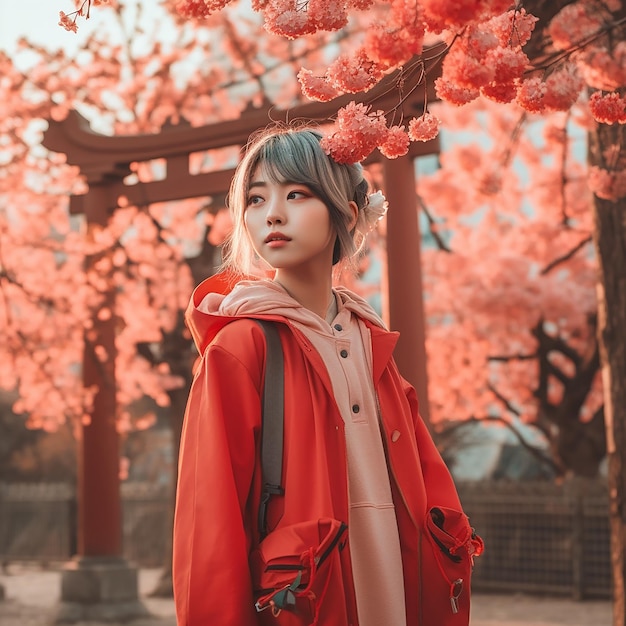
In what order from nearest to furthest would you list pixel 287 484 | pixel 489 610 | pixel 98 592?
pixel 287 484 → pixel 98 592 → pixel 489 610

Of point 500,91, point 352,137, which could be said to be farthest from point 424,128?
point 352,137

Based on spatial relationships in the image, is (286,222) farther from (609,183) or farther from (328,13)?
(609,183)

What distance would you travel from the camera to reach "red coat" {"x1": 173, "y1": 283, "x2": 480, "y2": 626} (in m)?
2.05

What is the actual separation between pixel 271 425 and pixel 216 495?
0.70 ft

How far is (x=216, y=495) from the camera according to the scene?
209cm

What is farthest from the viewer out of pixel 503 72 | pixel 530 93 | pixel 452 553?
pixel 530 93

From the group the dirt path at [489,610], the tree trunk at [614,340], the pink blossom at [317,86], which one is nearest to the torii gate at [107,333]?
the dirt path at [489,610]

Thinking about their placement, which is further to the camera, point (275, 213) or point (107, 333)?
point (107, 333)

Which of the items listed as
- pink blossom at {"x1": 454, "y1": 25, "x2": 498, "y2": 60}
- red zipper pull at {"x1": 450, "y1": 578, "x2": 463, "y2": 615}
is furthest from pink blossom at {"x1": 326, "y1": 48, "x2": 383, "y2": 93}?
red zipper pull at {"x1": 450, "y1": 578, "x2": 463, "y2": 615}

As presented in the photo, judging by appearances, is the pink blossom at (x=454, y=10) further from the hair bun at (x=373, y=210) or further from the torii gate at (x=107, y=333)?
the torii gate at (x=107, y=333)

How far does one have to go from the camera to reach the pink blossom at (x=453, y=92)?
2.72 m

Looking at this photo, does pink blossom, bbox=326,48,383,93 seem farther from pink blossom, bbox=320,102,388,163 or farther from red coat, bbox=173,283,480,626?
red coat, bbox=173,283,480,626

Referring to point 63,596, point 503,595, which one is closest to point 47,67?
point 63,596

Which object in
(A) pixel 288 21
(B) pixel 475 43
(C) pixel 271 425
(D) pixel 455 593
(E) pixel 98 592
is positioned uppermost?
(A) pixel 288 21
